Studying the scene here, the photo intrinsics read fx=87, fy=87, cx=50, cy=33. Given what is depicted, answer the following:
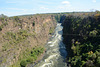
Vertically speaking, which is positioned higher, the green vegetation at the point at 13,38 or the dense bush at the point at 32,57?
the green vegetation at the point at 13,38

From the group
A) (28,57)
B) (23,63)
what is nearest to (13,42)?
(28,57)

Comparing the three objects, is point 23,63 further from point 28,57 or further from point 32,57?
point 32,57

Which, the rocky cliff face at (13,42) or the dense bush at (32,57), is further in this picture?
the dense bush at (32,57)

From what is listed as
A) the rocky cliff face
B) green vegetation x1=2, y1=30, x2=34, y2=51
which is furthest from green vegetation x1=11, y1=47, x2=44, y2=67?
green vegetation x1=2, y1=30, x2=34, y2=51

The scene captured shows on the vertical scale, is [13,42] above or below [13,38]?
below

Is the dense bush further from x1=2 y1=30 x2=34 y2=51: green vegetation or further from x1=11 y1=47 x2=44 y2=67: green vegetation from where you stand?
x1=2 y1=30 x2=34 y2=51: green vegetation

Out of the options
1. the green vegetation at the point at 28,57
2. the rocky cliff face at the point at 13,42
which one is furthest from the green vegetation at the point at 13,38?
the green vegetation at the point at 28,57

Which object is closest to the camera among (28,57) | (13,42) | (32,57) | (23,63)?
(23,63)

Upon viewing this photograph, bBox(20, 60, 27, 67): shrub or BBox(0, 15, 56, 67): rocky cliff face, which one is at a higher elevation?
BBox(0, 15, 56, 67): rocky cliff face

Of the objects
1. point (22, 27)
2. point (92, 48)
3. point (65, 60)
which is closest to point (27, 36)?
point (22, 27)

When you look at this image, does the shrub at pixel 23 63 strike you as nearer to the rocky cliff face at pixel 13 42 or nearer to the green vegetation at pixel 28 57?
the green vegetation at pixel 28 57

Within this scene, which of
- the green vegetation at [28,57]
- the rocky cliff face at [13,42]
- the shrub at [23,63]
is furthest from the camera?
the green vegetation at [28,57]
